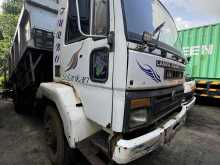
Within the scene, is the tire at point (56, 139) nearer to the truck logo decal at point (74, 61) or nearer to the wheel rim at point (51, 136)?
the wheel rim at point (51, 136)

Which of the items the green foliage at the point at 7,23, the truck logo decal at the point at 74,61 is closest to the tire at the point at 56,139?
the truck logo decal at the point at 74,61

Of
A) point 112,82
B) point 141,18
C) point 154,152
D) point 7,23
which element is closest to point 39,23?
point 141,18

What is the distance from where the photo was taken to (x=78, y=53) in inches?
76.3

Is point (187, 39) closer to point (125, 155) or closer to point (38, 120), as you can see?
point (38, 120)

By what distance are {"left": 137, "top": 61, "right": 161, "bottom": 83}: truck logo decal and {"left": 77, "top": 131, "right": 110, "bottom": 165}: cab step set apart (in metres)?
0.73

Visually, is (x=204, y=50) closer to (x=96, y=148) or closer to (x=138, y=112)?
(x=138, y=112)

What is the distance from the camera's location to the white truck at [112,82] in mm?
1423

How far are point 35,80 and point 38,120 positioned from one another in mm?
1477

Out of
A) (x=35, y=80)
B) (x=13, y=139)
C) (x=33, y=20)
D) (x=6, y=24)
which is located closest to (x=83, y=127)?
(x=35, y=80)

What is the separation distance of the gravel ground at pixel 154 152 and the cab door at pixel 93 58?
1.18 m

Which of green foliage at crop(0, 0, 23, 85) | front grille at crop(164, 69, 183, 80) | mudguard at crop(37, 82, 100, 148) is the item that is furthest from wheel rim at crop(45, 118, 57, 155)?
green foliage at crop(0, 0, 23, 85)

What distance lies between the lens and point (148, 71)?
1571 millimetres

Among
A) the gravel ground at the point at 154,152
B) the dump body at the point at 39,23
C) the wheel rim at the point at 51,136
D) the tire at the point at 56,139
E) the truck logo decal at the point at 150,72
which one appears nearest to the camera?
the truck logo decal at the point at 150,72

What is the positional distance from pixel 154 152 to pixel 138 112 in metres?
1.57
